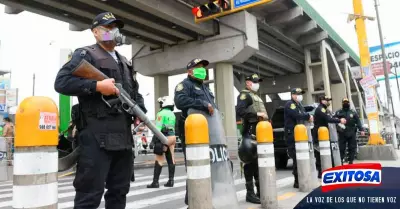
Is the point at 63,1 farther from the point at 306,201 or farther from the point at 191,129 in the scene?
the point at 306,201

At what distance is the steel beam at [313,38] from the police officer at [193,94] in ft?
78.8

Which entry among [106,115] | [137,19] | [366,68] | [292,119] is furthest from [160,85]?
[106,115]

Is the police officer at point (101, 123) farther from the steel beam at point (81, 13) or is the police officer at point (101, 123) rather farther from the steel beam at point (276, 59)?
the steel beam at point (276, 59)

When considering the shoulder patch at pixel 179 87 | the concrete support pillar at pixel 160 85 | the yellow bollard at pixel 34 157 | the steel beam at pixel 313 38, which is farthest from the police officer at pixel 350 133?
the steel beam at pixel 313 38

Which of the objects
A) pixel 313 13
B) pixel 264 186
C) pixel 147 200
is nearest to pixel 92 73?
pixel 264 186

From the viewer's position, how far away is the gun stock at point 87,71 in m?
2.68

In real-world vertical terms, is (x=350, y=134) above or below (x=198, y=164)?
above

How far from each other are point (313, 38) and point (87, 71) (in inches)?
1030

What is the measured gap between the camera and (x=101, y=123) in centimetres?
273

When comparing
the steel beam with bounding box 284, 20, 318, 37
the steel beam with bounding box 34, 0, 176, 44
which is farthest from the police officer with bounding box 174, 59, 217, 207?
the steel beam with bounding box 284, 20, 318, 37

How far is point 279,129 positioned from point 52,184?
8.64 metres

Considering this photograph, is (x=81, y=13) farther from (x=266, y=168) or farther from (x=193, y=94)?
(x=266, y=168)

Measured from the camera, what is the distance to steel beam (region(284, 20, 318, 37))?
23.7 meters

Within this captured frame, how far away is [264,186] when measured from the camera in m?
4.64
